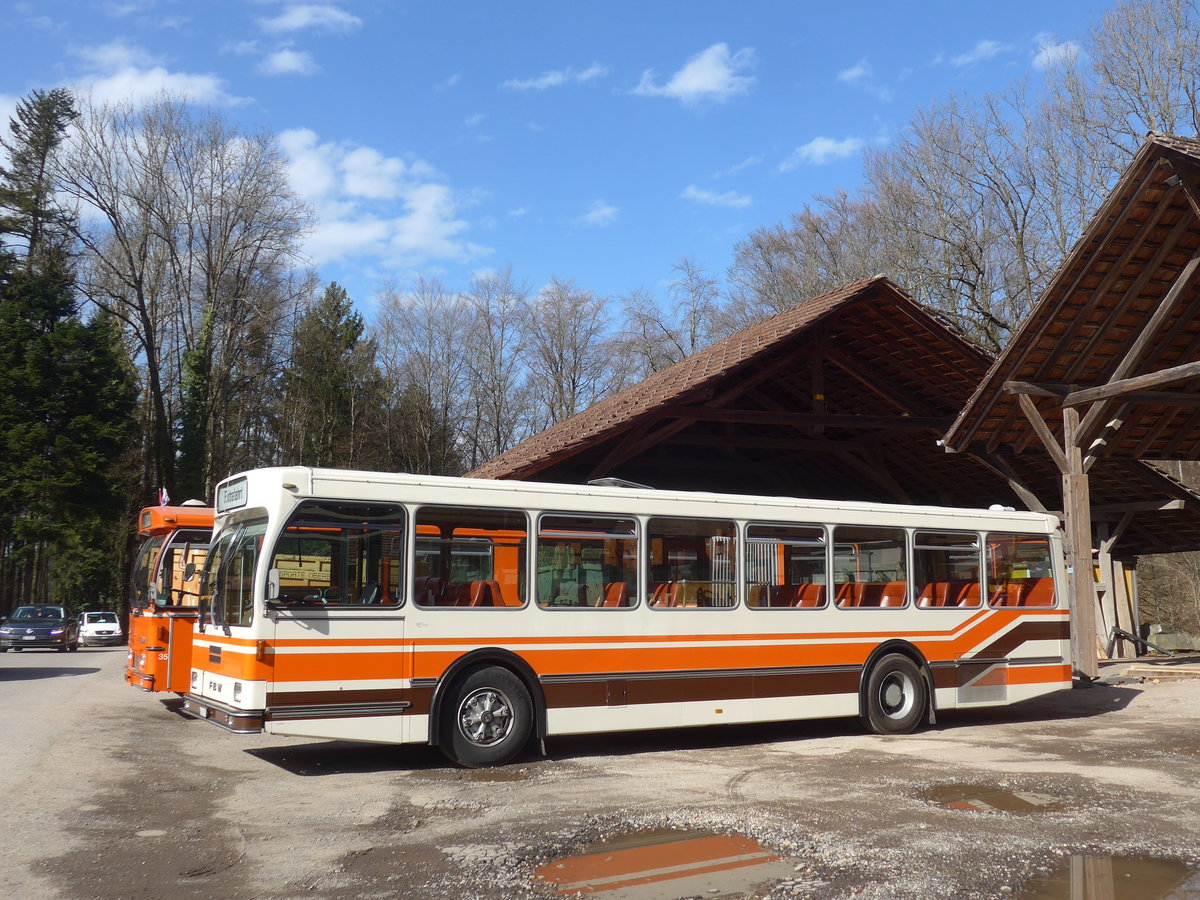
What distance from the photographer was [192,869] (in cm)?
584

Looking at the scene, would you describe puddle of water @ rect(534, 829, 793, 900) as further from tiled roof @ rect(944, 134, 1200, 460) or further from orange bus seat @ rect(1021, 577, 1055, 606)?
tiled roof @ rect(944, 134, 1200, 460)

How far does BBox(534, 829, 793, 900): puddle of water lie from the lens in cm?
540

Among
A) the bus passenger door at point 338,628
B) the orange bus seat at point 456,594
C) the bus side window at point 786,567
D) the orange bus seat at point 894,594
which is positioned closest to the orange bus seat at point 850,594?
the bus side window at point 786,567

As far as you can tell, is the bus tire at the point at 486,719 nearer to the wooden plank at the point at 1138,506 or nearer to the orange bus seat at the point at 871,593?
the orange bus seat at the point at 871,593

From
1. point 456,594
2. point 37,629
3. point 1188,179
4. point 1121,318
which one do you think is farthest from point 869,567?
point 37,629

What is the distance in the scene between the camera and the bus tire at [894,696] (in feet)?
38.7

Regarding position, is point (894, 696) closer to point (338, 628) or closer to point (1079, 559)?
point (1079, 559)

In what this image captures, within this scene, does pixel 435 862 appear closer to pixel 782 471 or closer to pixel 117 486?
pixel 782 471

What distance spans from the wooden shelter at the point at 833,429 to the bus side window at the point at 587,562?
538 cm

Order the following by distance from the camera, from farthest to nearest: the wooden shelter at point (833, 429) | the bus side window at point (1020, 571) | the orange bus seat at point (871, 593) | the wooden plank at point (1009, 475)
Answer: the wooden plank at point (1009, 475)
the wooden shelter at point (833, 429)
the bus side window at point (1020, 571)
the orange bus seat at point (871, 593)

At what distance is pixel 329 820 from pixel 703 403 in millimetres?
13325

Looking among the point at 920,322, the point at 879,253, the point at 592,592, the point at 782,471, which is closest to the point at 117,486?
the point at 782,471

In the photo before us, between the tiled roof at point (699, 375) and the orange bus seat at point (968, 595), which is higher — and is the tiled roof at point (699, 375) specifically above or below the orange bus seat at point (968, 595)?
above

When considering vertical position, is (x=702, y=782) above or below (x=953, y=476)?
below
